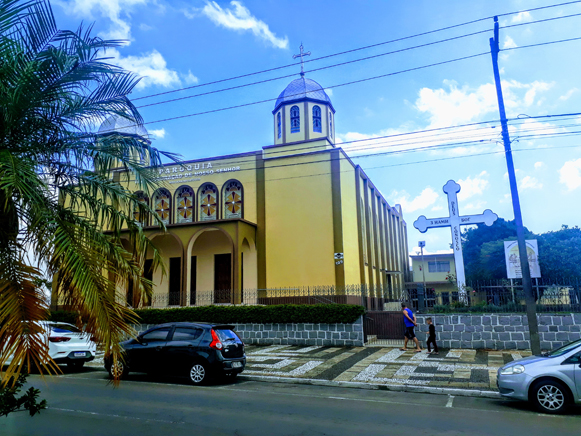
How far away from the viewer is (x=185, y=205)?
1049 inches

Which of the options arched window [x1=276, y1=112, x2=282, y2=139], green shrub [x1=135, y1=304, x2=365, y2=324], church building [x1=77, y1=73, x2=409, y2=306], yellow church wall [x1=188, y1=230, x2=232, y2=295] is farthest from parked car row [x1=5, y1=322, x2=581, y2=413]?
arched window [x1=276, y1=112, x2=282, y2=139]

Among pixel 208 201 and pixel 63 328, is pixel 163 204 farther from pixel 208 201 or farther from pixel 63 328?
pixel 63 328

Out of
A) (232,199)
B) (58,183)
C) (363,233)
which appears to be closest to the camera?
(58,183)

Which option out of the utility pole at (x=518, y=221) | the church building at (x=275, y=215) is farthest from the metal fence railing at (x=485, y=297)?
the utility pole at (x=518, y=221)

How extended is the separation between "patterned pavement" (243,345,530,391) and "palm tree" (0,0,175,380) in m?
6.67

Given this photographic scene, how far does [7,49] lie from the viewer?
5.59 meters

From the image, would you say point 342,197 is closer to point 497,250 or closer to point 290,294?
point 290,294

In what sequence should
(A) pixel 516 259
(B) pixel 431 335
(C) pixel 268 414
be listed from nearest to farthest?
(C) pixel 268 414, (B) pixel 431 335, (A) pixel 516 259

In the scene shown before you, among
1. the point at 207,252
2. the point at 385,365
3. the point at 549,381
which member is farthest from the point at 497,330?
the point at 207,252

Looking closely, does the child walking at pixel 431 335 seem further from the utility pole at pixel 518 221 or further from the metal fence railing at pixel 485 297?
the utility pole at pixel 518 221

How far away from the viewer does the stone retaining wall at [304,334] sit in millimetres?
17438

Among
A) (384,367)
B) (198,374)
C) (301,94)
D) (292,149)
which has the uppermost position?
(301,94)

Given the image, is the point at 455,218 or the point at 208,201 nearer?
the point at 455,218

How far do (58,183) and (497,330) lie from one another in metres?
14.3
